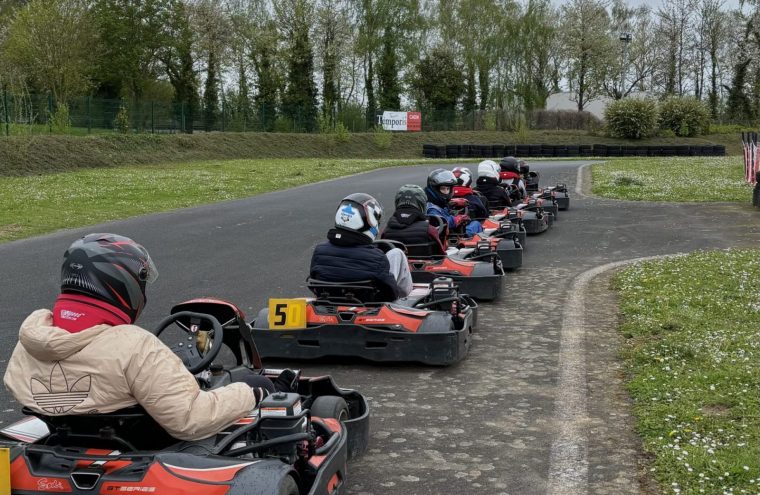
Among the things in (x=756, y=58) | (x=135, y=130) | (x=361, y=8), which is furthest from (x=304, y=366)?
(x=756, y=58)

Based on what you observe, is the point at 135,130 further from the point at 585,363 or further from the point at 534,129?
the point at 585,363

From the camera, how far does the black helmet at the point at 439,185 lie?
1056 cm

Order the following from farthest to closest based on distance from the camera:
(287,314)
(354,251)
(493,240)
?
(493,240) → (354,251) → (287,314)

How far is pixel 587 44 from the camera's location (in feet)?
196

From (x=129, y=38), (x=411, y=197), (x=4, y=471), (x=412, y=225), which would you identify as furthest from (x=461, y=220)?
(x=129, y=38)

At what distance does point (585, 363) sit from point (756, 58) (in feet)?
198

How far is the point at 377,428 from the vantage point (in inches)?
186

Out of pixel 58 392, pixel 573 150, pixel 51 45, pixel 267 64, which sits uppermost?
pixel 267 64

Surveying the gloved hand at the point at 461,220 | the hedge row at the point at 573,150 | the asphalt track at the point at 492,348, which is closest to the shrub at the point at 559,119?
the hedge row at the point at 573,150

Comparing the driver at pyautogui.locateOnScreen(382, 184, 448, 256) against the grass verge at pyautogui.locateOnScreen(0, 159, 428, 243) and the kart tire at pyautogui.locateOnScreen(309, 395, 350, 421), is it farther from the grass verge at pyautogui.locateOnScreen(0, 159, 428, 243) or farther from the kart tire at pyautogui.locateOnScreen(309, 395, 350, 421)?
the grass verge at pyautogui.locateOnScreen(0, 159, 428, 243)

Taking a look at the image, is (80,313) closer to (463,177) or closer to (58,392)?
(58,392)

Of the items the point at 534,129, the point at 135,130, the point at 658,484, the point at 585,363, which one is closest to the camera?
the point at 658,484

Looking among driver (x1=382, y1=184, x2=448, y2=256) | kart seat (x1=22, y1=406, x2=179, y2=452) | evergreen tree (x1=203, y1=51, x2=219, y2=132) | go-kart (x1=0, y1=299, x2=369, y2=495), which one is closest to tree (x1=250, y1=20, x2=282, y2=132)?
evergreen tree (x1=203, y1=51, x2=219, y2=132)

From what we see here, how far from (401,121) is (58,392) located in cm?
4768
